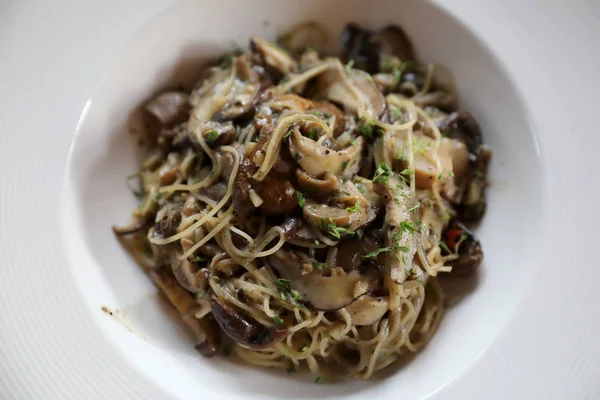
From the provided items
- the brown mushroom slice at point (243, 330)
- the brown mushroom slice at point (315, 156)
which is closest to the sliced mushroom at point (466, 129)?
the brown mushroom slice at point (315, 156)

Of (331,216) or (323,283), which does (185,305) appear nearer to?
(323,283)

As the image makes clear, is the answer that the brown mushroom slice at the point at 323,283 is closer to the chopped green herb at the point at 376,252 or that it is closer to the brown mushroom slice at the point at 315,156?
the chopped green herb at the point at 376,252

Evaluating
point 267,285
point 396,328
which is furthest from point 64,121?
point 396,328

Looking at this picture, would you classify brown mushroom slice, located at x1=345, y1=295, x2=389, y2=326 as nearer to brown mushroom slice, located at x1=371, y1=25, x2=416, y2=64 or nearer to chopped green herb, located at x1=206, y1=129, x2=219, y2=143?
chopped green herb, located at x1=206, y1=129, x2=219, y2=143

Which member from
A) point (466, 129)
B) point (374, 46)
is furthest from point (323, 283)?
point (374, 46)

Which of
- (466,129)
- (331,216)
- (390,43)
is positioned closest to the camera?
(331,216)
